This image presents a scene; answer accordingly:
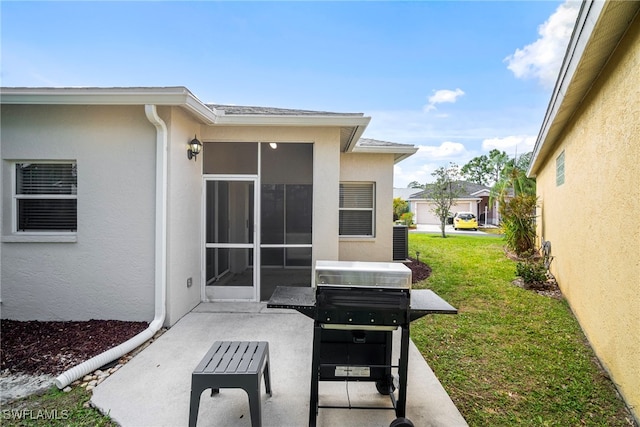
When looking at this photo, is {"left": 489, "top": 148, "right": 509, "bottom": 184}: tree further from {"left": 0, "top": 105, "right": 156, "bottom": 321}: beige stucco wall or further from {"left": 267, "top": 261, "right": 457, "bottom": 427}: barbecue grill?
{"left": 267, "top": 261, "right": 457, "bottom": 427}: barbecue grill

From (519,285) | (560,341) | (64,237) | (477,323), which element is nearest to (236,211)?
(64,237)

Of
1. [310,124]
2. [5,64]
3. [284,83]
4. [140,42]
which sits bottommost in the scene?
[310,124]

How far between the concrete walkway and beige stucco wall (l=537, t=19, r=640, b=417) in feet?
5.98

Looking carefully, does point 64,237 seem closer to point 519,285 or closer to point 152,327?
point 152,327

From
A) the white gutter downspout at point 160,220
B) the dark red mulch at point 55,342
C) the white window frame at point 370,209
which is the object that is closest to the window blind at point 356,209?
the white window frame at point 370,209

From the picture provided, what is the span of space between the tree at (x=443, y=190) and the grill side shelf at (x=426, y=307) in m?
16.0

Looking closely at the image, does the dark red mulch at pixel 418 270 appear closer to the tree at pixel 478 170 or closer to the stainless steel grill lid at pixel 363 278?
the stainless steel grill lid at pixel 363 278

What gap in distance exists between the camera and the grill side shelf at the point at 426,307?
2240 millimetres

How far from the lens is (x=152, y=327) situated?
4.31 meters

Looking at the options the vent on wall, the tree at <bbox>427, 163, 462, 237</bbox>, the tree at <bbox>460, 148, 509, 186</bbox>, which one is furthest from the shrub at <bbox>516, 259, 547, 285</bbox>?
the tree at <bbox>460, 148, 509, 186</bbox>

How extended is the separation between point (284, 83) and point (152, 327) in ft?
44.2

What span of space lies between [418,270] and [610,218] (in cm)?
534

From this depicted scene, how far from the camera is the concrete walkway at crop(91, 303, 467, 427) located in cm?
257

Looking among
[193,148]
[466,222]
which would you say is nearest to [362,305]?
[193,148]
